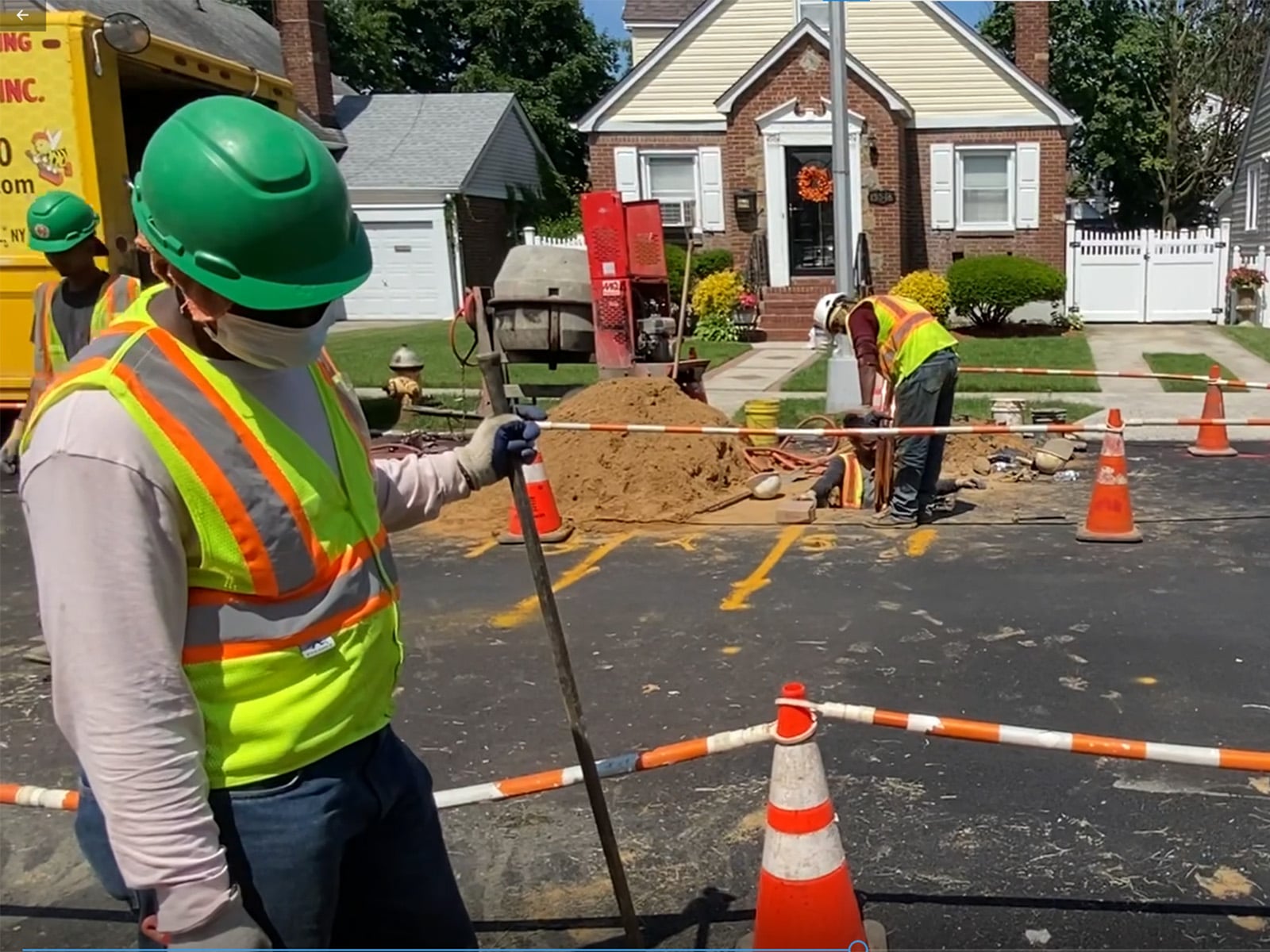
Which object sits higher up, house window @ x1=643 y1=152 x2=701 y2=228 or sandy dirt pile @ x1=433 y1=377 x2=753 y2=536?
house window @ x1=643 y1=152 x2=701 y2=228

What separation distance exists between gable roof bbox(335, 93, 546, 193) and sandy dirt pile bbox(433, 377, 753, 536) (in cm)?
2042

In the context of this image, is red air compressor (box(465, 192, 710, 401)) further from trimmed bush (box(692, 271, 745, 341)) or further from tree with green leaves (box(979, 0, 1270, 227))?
tree with green leaves (box(979, 0, 1270, 227))

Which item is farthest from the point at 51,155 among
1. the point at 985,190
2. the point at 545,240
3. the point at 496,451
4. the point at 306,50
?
the point at 306,50

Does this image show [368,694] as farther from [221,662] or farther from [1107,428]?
[1107,428]

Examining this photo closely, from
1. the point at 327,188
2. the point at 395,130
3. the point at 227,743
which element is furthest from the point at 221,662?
the point at 395,130

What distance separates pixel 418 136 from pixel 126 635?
3072 centimetres

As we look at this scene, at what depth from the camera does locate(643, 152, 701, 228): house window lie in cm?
2355

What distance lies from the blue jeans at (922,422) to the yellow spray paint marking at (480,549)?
2627 millimetres

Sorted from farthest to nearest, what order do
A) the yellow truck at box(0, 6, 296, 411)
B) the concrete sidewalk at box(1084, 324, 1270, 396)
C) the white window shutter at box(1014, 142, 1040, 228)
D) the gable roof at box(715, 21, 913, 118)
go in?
1. the white window shutter at box(1014, 142, 1040, 228)
2. the gable roof at box(715, 21, 913, 118)
3. the concrete sidewalk at box(1084, 324, 1270, 396)
4. the yellow truck at box(0, 6, 296, 411)

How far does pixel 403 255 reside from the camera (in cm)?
2847

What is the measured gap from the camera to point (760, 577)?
6789 millimetres

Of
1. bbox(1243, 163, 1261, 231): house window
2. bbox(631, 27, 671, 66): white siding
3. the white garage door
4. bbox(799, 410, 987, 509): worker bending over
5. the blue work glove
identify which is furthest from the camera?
bbox(631, 27, 671, 66): white siding

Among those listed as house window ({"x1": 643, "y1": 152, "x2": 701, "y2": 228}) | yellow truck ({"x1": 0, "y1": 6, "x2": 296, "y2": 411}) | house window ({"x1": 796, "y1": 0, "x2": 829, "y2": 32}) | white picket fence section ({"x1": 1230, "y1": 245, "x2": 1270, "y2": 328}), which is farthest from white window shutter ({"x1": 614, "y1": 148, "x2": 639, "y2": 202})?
yellow truck ({"x1": 0, "y1": 6, "x2": 296, "y2": 411})

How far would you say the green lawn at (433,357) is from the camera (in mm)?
15500
